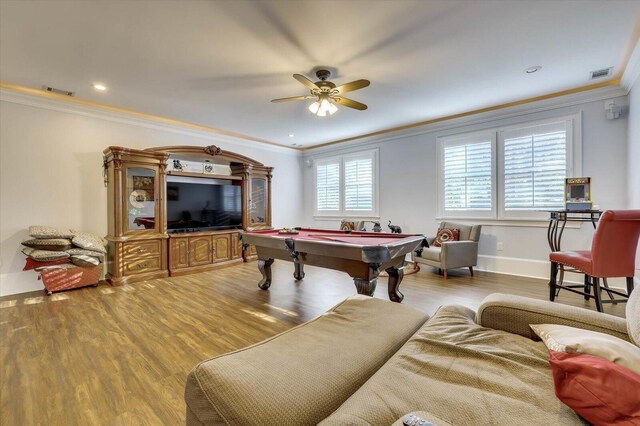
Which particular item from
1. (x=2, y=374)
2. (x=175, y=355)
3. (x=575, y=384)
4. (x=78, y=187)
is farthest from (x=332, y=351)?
(x=78, y=187)

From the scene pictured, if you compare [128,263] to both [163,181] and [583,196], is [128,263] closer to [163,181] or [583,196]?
[163,181]

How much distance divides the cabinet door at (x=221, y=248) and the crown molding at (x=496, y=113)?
341 cm

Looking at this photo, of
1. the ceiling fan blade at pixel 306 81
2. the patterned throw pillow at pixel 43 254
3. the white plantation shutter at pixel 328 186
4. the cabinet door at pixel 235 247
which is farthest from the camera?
the white plantation shutter at pixel 328 186

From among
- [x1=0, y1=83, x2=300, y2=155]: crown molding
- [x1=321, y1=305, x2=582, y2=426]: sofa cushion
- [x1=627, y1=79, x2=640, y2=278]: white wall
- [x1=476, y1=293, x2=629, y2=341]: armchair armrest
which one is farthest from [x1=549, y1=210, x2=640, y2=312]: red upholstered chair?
[x1=0, y1=83, x2=300, y2=155]: crown molding

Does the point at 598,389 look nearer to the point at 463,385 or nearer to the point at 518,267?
the point at 463,385

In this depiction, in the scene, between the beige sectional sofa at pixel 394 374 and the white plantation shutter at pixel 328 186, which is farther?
the white plantation shutter at pixel 328 186

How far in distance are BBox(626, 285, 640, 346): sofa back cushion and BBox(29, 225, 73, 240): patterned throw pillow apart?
528 centimetres

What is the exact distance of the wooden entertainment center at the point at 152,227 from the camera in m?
4.20

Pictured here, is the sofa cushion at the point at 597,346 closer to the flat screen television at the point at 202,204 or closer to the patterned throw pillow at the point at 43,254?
the patterned throw pillow at the point at 43,254

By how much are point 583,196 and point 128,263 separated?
6.19 m

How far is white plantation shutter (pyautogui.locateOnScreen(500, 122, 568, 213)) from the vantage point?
161 inches

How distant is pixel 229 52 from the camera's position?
2883 millimetres

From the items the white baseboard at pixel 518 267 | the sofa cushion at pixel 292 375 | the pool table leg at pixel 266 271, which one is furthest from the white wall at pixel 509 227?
the sofa cushion at pixel 292 375

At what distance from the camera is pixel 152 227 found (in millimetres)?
4551
